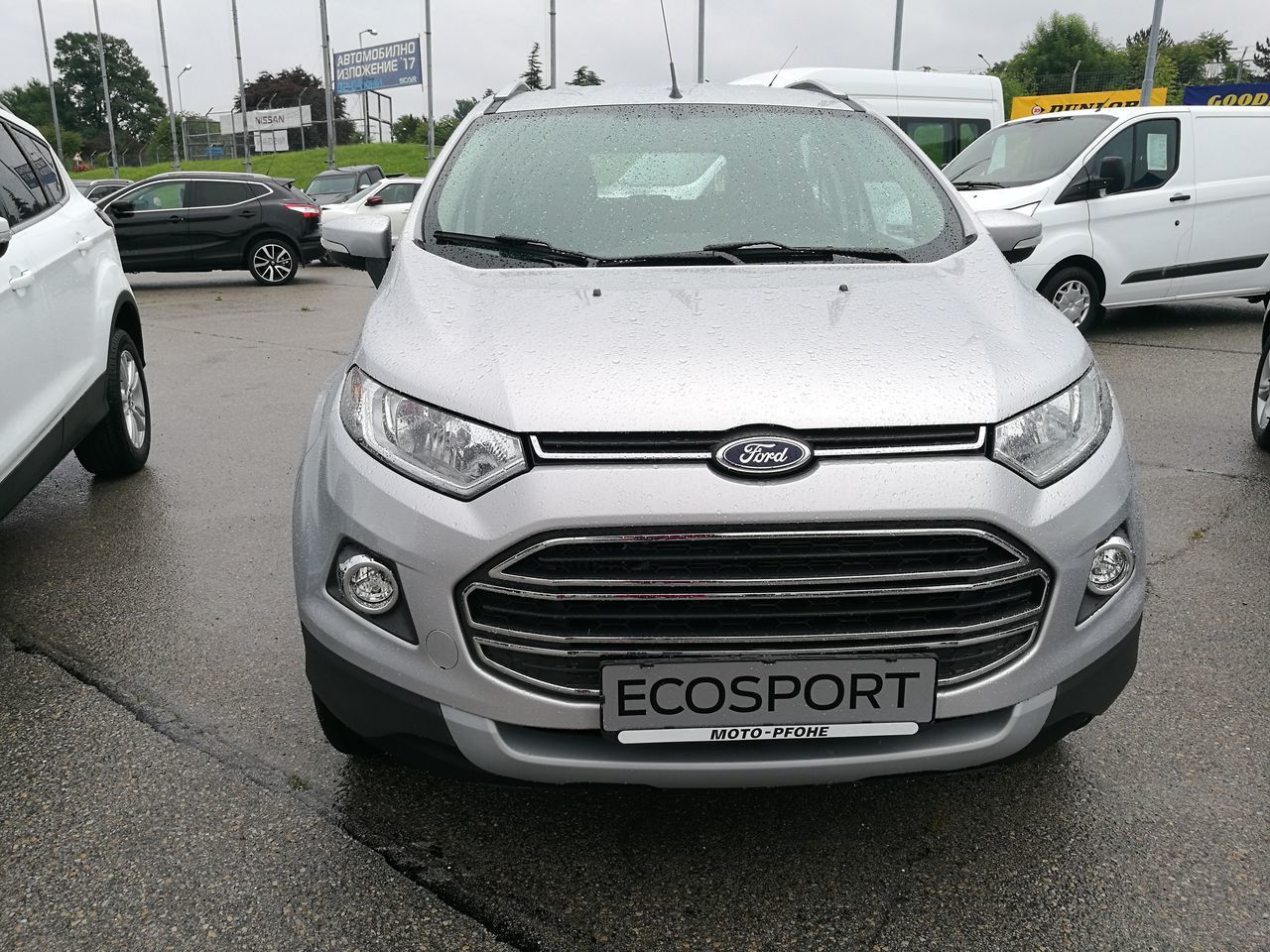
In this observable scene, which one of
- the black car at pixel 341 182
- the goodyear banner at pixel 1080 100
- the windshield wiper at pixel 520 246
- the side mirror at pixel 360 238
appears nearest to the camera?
the windshield wiper at pixel 520 246

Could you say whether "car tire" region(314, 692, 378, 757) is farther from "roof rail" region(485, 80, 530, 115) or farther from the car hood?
"roof rail" region(485, 80, 530, 115)

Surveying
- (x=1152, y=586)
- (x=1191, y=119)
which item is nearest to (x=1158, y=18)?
(x=1191, y=119)

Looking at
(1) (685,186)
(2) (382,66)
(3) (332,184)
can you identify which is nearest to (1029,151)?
(1) (685,186)

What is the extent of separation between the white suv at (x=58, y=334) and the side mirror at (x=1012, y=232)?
3027 mm

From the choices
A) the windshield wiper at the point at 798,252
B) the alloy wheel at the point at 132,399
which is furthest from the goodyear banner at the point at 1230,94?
the windshield wiper at the point at 798,252

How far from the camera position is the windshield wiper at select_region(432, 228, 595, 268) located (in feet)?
8.98

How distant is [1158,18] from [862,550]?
85.2ft

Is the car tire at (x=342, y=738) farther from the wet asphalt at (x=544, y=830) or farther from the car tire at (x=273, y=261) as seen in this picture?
the car tire at (x=273, y=261)

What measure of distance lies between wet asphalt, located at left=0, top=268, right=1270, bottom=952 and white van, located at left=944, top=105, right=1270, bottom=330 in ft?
17.8

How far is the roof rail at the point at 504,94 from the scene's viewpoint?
11.8 feet

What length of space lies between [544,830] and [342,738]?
48cm

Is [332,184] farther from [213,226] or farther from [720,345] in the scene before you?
[720,345]

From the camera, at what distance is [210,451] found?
566cm

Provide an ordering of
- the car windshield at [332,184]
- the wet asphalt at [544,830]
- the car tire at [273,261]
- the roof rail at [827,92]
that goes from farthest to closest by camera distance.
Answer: the car windshield at [332,184], the car tire at [273,261], the roof rail at [827,92], the wet asphalt at [544,830]
